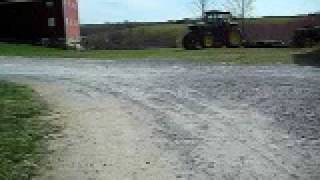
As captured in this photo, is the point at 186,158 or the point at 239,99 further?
the point at 239,99

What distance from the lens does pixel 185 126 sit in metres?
10.9

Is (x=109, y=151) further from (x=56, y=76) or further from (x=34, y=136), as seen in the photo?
(x=56, y=76)

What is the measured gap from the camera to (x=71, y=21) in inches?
2141

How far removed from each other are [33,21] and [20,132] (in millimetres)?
39451

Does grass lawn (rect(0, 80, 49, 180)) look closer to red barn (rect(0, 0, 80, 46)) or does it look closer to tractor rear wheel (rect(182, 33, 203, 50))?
tractor rear wheel (rect(182, 33, 203, 50))

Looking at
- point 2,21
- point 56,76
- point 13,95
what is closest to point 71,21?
point 2,21

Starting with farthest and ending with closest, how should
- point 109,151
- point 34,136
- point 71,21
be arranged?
point 71,21 < point 34,136 < point 109,151

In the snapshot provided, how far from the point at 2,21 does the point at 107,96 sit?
3555 centimetres

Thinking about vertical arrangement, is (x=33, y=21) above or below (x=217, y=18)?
above

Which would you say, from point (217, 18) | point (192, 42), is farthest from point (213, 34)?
point (192, 42)

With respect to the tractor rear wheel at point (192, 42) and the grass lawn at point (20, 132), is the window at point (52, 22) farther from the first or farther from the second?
the grass lawn at point (20, 132)

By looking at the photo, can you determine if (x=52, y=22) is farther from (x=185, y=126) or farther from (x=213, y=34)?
(x=185, y=126)

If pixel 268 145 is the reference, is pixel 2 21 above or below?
above

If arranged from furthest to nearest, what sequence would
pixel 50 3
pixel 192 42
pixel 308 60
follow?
pixel 50 3 → pixel 192 42 → pixel 308 60
